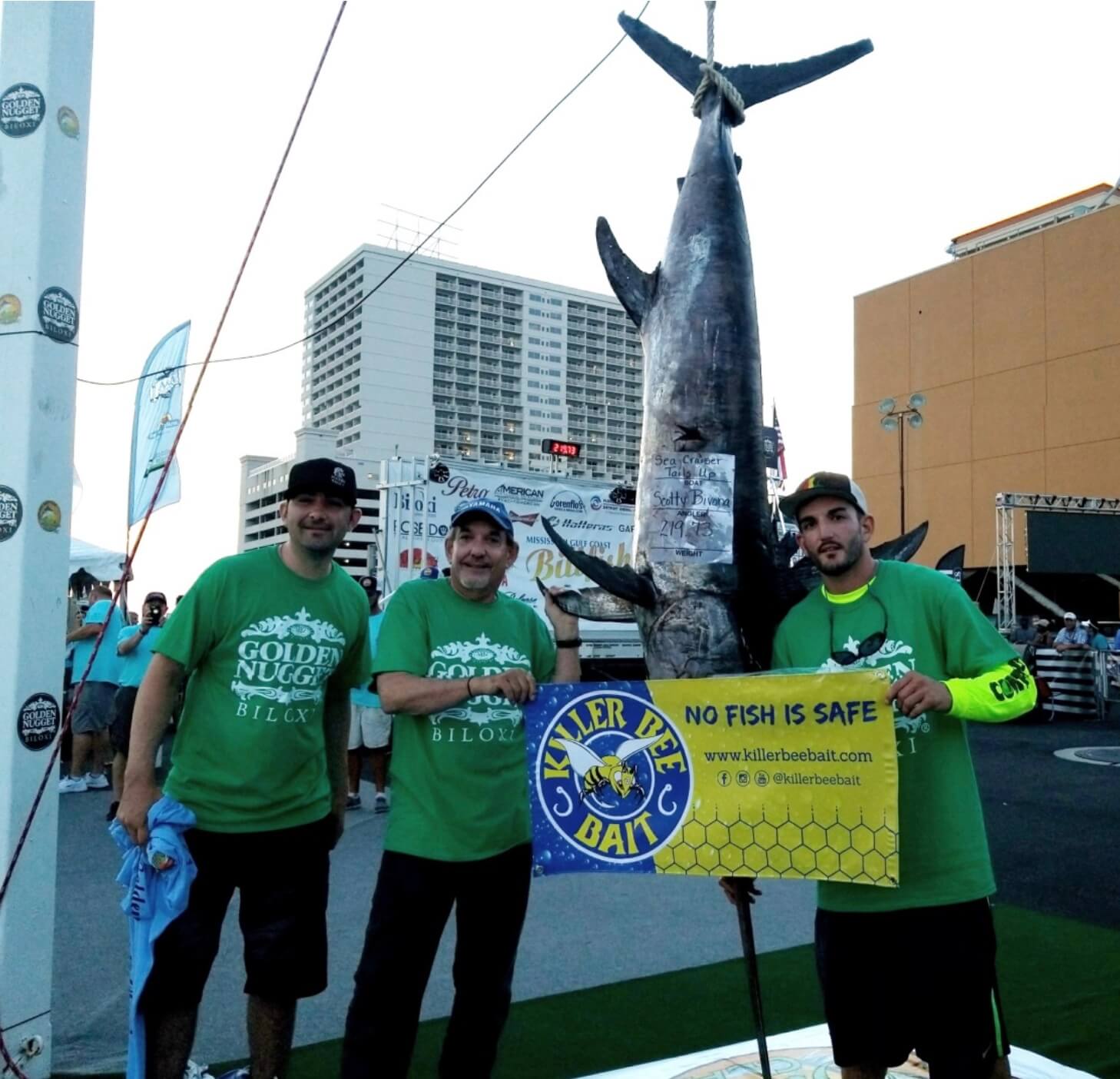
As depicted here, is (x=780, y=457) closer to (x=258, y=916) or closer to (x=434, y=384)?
(x=258, y=916)


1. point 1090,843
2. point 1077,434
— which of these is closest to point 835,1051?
point 1090,843

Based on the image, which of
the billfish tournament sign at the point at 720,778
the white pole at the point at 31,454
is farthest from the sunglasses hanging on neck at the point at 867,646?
the white pole at the point at 31,454

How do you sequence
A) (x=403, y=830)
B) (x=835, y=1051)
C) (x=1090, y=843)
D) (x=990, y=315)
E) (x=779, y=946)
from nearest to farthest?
(x=835, y=1051) < (x=403, y=830) < (x=779, y=946) < (x=1090, y=843) < (x=990, y=315)

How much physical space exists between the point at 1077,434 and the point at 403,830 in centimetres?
2571

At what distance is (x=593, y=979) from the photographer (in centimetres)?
312

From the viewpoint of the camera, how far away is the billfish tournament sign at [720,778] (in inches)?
65.4

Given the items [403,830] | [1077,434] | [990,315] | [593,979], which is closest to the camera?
[403,830]

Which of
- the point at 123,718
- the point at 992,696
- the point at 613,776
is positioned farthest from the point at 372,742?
the point at 992,696

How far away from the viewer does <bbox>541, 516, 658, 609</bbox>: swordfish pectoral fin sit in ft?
6.28

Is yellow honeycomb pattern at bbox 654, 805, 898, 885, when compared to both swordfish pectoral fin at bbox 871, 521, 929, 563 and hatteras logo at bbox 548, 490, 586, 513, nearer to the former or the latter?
swordfish pectoral fin at bbox 871, 521, 929, 563

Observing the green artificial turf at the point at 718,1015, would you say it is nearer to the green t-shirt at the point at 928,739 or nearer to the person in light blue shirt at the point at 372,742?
the green t-shirt at the point at 928,739

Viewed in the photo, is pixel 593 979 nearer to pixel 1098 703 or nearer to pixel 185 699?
pixel 185 699

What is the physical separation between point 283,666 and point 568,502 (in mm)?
5904

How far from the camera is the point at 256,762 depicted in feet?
6.47
